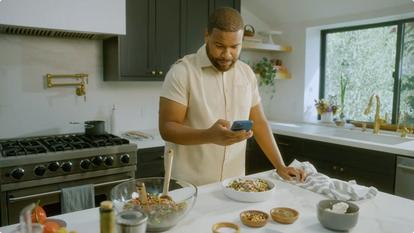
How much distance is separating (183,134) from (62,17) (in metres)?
1.56

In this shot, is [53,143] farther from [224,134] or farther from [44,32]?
[224,134]

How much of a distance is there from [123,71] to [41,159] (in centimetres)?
102

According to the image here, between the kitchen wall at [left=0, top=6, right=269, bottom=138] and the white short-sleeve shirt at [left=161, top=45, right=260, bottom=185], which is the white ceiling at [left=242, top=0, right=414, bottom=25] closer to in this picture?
the kitchen wall at [left=0, top=6, right=269, bottom=138]

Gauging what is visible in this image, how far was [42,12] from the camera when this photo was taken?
2375 mm

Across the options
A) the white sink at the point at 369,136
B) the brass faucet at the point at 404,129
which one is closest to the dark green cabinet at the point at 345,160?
the white sink at the point at 369,136

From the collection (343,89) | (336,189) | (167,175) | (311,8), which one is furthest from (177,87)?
(343,89)

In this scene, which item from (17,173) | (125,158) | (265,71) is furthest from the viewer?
(265,71)

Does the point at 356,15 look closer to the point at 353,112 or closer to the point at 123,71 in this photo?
the point at 353,112

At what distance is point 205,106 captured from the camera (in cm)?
167

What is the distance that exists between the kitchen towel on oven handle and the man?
89cm

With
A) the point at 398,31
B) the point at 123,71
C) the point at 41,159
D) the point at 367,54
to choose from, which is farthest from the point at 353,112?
the point at 41,159

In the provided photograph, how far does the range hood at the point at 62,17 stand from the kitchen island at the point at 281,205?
64.8 inches

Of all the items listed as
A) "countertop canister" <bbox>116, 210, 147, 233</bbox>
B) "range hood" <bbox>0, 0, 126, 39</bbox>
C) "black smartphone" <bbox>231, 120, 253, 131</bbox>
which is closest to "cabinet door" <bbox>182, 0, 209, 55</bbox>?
"range hood" <bbox>0, 0, 126, 39</bbox>

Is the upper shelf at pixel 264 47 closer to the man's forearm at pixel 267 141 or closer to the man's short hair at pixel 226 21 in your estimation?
the man's forearm at pixel 267 141
